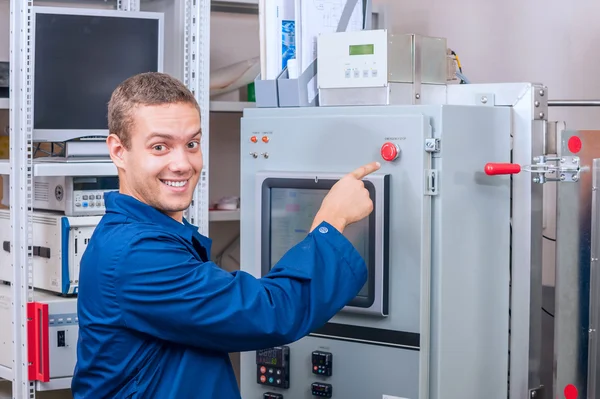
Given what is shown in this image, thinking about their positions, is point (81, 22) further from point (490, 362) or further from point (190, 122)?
point (490, 362)

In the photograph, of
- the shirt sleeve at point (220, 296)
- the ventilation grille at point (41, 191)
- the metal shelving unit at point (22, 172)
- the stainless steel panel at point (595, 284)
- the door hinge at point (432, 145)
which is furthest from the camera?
the ventilation grille at point (41, 191)

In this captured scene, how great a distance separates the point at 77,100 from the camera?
271cm

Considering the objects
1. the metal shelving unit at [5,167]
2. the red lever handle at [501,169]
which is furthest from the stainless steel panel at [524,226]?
the metal shelving unit at [5,167]

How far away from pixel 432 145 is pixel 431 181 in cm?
8

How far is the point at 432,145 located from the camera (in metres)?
1.91

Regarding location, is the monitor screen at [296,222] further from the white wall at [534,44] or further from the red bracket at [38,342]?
the white wall at [534,44]

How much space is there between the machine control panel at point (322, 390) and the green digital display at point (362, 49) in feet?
2.72

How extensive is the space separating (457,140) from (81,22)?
1364 mm

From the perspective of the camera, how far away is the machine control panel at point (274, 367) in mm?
2189

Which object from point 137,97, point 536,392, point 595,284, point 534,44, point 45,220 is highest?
point 534,44

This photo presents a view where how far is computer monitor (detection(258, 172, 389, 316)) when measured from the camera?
1980 mm

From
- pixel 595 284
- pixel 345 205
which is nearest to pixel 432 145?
pixel 345 205

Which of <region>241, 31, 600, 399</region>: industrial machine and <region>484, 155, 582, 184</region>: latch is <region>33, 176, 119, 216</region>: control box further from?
<region>484, 155, 582, 184</region>: latch

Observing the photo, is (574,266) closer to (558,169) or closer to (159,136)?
(558,169)
